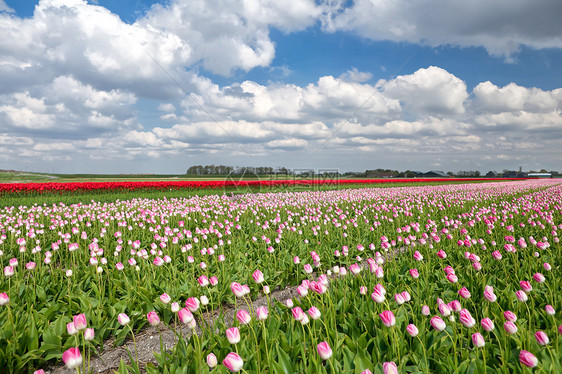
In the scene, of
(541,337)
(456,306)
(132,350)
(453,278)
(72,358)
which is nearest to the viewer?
(72,358)

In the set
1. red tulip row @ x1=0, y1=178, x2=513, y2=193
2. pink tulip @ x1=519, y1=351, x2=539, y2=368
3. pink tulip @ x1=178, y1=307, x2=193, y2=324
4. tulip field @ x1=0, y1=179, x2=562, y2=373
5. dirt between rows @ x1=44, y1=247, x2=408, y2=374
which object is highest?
red tulip row @ x1=0, y1=178, x2=513, y2=193

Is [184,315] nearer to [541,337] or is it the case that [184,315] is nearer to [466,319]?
[466,319]

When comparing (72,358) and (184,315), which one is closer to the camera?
(72,358)

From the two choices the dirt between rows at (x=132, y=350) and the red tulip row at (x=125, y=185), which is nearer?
the dirt between rows at (x=132, y=350)

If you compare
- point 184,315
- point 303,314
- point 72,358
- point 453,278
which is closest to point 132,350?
point 184,315

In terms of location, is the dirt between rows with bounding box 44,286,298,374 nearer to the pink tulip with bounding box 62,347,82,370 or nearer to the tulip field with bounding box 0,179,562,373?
the tulip field with bounding box 0,179,562,373

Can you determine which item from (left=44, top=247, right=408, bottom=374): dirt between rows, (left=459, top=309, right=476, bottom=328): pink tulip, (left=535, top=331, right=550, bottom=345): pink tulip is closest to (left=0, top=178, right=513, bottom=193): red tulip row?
(left=44, top=247, right=408, bottom=374): dirt between rows

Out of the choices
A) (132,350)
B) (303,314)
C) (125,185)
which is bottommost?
(132,350)

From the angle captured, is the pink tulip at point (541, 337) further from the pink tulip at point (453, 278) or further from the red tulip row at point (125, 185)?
the red tulip row at point (125, 185)

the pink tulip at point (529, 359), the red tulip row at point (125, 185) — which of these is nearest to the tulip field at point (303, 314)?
the pink tulip at point (529, 359)

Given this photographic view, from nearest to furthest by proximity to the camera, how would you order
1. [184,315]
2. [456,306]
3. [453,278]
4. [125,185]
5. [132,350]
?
[184,315] → [456,306] → [453,278] → [132,350] → [125,185]

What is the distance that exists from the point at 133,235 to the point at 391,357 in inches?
242

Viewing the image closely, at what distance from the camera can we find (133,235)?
700 centimetres

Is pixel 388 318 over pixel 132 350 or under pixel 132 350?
over
